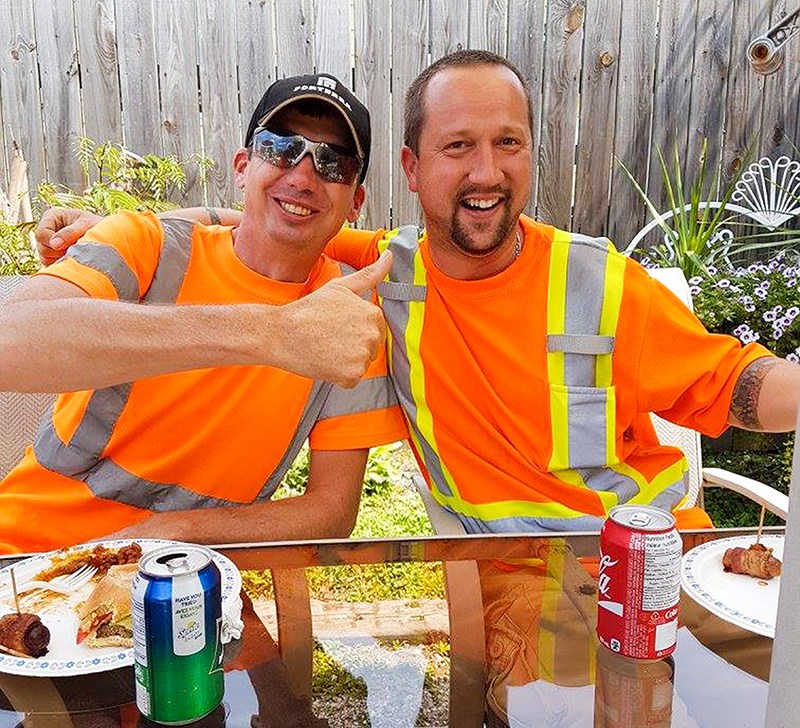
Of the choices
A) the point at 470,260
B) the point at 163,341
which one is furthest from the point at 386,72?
the point at 163,341

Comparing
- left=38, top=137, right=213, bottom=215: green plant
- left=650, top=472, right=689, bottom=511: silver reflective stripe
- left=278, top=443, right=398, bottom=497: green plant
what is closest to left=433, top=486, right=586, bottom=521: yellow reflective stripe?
left=650, top=472, right=689, bottom=511: silver reflective stripe

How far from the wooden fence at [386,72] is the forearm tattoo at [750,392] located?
268cm

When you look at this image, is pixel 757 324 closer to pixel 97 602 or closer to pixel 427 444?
pixel 427 444

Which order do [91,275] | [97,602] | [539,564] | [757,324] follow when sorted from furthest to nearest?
1. [757,324]
2. [91,275]
3. [539,564]
4. [97,602]

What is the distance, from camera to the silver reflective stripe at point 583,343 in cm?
203

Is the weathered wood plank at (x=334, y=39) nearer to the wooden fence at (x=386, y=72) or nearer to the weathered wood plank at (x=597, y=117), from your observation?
the wooden fence at (x=386, y=72)

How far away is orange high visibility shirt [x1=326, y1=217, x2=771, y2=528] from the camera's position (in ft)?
6.70

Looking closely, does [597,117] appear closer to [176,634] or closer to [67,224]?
[67,224]

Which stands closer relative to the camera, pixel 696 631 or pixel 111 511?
pixel 696 631

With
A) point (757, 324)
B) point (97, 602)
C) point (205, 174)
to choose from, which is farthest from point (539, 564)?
point (205, 174)

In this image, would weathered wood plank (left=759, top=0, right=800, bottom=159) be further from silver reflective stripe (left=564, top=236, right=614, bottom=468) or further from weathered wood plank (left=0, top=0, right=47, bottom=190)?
weathered wood plank (left=0, top=0, right=47, bottom=190)

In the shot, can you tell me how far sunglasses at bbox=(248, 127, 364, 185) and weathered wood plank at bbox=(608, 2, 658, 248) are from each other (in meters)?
2.77

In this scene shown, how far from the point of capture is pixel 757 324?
361 centimetres

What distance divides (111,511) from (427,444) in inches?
30.2
